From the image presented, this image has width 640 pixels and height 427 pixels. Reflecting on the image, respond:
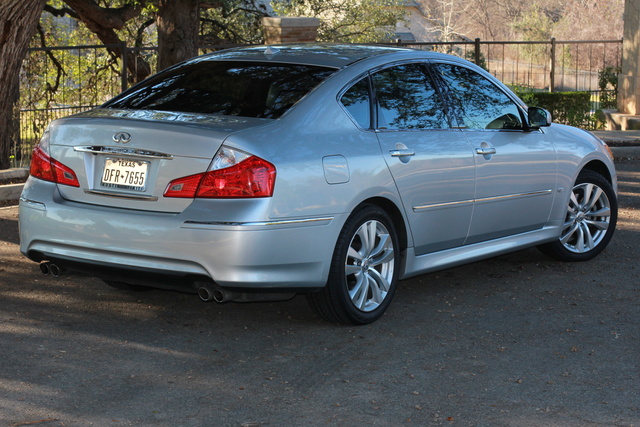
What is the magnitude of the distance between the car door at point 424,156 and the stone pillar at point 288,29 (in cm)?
949

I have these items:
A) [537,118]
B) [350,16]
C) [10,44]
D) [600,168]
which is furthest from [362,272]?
[350,16]

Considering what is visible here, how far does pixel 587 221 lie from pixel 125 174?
163 inches

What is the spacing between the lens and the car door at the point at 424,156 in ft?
19.6

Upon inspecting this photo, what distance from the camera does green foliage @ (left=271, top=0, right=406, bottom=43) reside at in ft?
84.4

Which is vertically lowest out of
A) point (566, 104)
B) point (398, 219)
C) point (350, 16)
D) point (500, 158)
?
point (566, 104)

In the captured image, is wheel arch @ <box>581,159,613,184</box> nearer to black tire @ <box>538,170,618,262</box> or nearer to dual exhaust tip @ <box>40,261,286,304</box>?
black tire @ <box>538,170,618,262</box>

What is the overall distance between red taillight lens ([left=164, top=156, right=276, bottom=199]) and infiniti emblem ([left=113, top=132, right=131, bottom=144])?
448 mm

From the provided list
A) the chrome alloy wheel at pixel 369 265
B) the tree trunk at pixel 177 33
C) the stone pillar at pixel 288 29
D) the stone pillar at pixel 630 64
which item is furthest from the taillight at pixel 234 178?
the stone pillar at pixel 630 64

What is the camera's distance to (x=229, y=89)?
232 inches

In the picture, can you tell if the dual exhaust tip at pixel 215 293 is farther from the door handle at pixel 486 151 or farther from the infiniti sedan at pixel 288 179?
the door handle at pixel 486 151

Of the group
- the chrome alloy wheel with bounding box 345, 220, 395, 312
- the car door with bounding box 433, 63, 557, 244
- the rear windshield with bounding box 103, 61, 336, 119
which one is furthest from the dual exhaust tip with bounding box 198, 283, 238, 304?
the car door with bounding box 433, 63, 557, 244

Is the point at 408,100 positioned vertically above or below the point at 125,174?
above

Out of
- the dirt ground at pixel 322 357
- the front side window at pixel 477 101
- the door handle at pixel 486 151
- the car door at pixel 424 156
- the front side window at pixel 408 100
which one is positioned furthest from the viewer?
the front side window at pixel 477 101

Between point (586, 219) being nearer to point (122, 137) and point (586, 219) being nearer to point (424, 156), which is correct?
Answer: point (424, 156)
